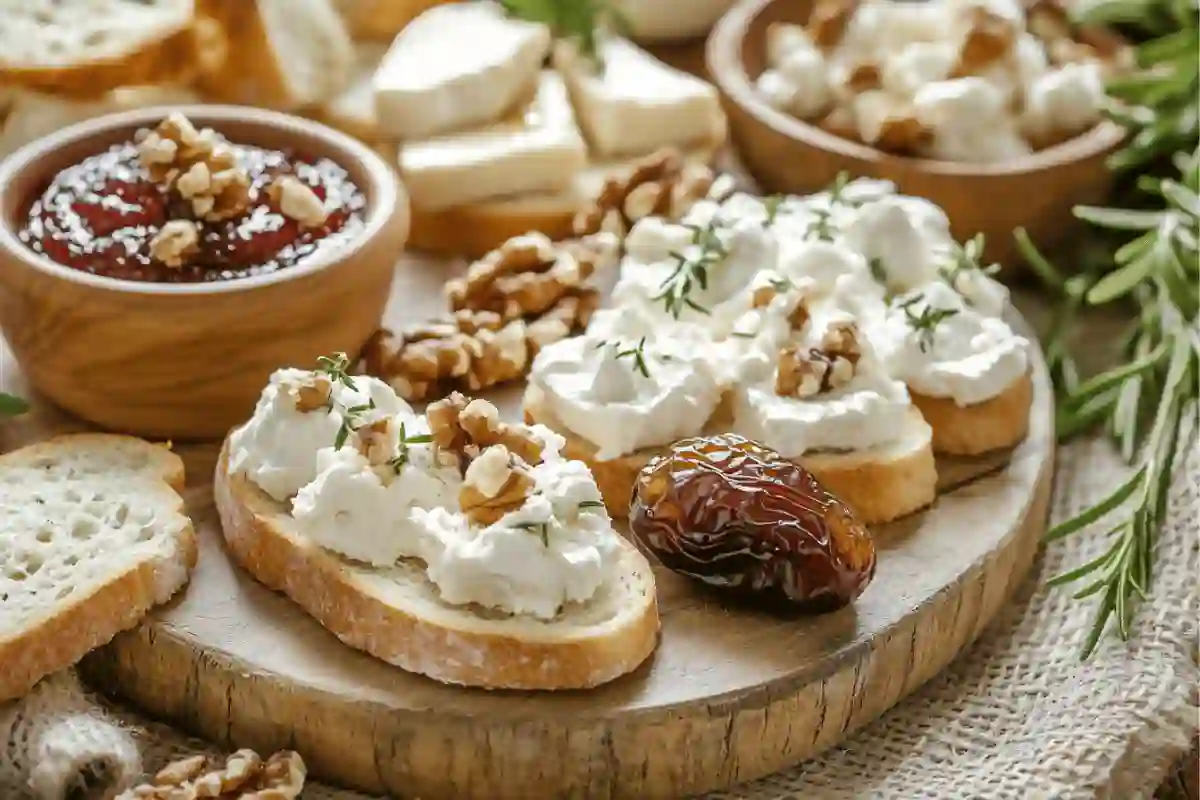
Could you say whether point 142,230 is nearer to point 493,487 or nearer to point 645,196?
point 493,487

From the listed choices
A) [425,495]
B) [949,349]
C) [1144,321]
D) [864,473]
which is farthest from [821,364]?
[1144,321]

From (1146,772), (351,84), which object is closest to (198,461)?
(351,84)

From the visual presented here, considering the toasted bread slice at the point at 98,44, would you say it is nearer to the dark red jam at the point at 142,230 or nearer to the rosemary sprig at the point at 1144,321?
the dark red jam at the point at 142,230

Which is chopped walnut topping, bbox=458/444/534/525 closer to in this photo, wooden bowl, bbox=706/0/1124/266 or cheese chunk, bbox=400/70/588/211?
cheese chunk, bbox=400/70/588/211

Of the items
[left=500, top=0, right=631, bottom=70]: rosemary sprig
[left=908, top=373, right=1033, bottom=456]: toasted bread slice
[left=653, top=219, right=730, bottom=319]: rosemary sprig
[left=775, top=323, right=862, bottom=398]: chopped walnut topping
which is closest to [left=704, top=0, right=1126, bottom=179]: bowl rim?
[left=500, top=0, right=631, bottom=70]: rosemary sprig

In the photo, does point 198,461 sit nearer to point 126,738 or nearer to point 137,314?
point 137,314

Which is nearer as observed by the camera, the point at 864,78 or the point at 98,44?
the point at 98,44
